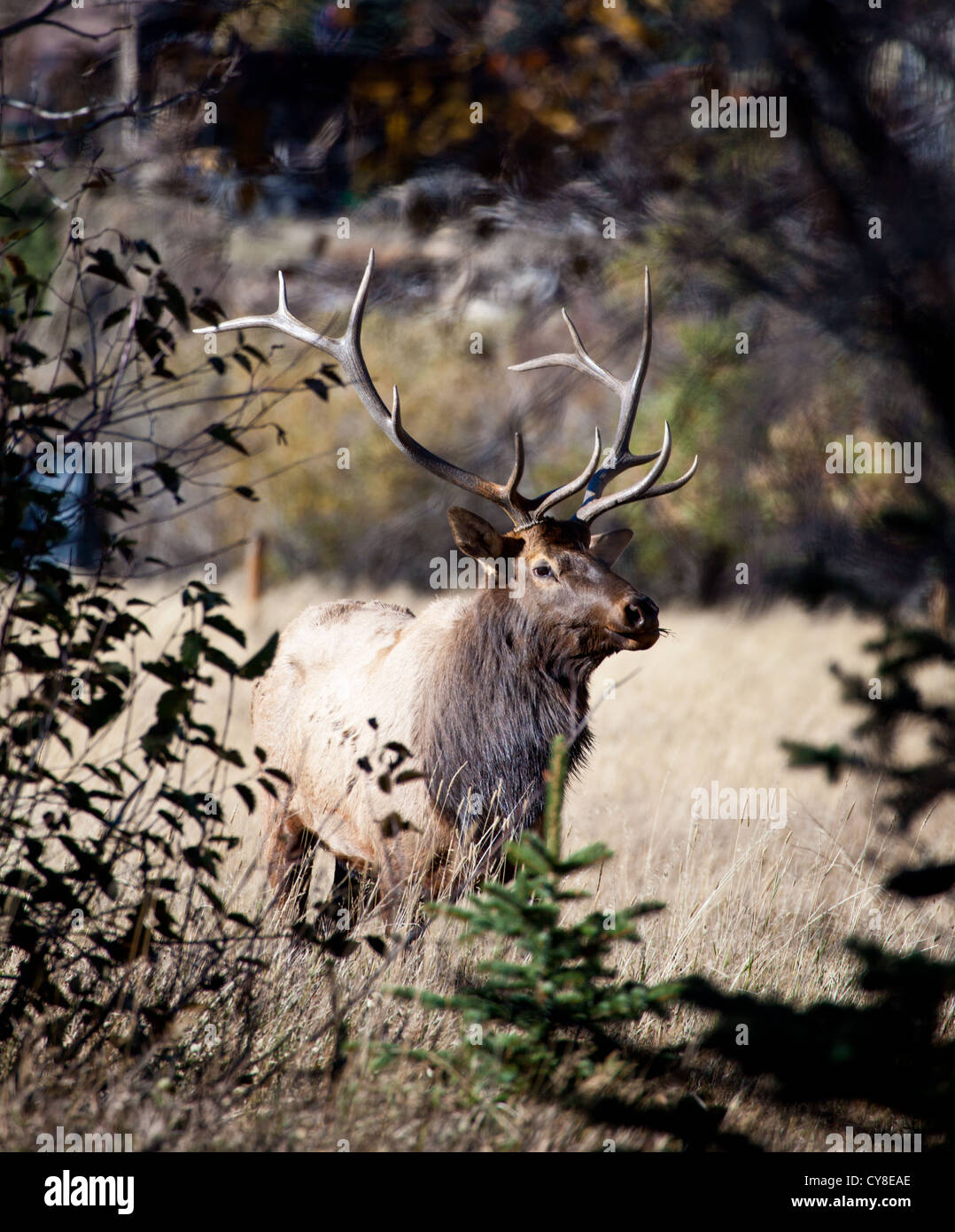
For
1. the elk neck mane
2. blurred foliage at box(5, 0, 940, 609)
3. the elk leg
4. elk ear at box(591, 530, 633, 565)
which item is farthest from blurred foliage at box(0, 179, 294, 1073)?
elk ear at box(591, 530, 633, 565)

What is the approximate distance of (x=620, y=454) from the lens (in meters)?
5.12

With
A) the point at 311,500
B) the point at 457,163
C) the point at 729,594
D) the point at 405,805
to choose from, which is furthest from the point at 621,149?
the point at 311,500

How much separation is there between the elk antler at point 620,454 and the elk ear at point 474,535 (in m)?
0.30

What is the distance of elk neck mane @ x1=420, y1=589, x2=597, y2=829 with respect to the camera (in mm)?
4426

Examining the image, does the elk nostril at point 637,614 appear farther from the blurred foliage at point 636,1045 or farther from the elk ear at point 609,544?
the blurred foliage at point 636,1045

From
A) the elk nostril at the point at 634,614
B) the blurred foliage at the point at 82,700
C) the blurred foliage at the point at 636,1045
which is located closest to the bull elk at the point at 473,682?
the elk nostril at the point at 634,614

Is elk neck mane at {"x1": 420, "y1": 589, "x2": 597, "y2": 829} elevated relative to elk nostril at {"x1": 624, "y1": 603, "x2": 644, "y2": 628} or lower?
lower

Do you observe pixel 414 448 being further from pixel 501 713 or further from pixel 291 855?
pixel 291 855

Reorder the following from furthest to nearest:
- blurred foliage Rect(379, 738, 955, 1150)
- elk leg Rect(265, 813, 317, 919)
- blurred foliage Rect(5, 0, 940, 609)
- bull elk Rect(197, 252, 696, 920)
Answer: elk leg Rect(265, 813, 317, 919) → bull elk Rect(197, 252, 696, 920) → blurred foliage Rect(379, 738, 955, 1150) → blurred foliage Rect(5, 0, 940, 609)

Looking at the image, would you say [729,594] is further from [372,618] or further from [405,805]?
[405,805]

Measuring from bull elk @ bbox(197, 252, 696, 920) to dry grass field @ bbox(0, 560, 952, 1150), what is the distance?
0.31 meters

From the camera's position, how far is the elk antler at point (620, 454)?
15.5 ft

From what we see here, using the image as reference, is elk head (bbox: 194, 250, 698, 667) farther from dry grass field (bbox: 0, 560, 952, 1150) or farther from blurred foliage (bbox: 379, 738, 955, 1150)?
blurred foliage (bbox: 379, 738, 955, 1150)
